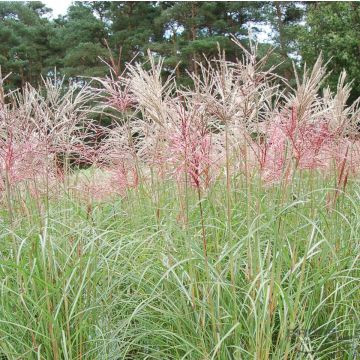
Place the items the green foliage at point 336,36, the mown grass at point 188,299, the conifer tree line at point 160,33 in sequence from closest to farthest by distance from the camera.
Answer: the mown grass at point 188,299
the green foliage at point 336,36
the conifer tree line at point 160,33

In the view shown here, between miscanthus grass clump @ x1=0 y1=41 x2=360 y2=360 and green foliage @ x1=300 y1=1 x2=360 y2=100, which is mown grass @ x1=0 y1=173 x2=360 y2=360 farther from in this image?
green foliage @ x1=300 y1=1 x2=360 y2=100

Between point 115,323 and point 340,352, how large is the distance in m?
0.97

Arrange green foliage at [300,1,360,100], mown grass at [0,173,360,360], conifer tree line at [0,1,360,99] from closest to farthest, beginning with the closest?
mown grass at [0,173,360,360] → green foliage at [300,1,360,100] → conifer tree line at [0,1,360,99]

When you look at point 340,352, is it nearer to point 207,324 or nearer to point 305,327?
point 305,327

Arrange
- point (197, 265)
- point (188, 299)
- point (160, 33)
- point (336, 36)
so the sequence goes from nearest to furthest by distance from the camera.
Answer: point (188, 299) → point (197, 265) → point (336, 36) → point (160, 33)

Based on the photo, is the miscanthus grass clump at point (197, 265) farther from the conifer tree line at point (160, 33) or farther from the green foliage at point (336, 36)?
the conifer tree line at point (160, 33)

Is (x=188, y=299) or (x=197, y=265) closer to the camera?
(x=188, y=299)

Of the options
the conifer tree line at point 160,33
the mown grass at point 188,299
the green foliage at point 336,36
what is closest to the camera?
the mown grass at point 188,299

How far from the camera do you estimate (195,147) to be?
1.83m

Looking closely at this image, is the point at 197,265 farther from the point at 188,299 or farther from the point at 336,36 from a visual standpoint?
the point at 336,36

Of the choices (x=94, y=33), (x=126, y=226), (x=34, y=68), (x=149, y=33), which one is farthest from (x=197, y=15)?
(x=126, y=226)

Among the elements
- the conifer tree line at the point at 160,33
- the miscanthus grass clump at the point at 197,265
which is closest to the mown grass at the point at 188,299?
the miscanthus grass clump at the point at 197,265

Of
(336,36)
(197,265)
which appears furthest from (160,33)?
(197,265)

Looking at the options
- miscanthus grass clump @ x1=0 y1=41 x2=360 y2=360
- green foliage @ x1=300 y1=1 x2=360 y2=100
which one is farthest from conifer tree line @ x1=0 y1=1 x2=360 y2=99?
miscanthus grass clump @ x1=0 y1=41 x2=360 y2=360
